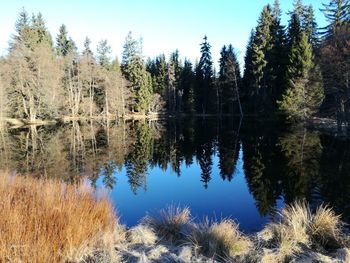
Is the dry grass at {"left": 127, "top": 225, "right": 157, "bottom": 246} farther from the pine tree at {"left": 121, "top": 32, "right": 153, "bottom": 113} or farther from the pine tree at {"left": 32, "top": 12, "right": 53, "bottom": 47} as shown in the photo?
the pine tree at {"left": 32, "top": 12, "right": 53, "bottom": 47}

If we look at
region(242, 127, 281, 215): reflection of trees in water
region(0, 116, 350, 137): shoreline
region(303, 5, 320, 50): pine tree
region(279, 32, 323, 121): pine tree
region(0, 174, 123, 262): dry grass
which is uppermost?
region(303, 5, 320, 50): pine tree

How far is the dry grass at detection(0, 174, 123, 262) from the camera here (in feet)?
16.4

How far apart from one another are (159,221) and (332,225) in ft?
12.4

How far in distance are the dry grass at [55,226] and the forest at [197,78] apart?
2443 cm

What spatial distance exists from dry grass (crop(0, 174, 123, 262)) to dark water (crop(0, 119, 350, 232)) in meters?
2.84

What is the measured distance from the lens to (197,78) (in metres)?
68.9

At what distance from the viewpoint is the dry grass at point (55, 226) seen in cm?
500

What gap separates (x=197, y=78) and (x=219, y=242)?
63481mm

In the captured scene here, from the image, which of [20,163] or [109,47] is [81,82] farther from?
[20,163]

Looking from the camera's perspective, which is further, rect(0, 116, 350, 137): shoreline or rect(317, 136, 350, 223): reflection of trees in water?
rect(0, 116, 350, 137): shoreline

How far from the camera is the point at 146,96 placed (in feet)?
211

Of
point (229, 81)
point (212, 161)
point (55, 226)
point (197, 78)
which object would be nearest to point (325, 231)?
point (55, 226)

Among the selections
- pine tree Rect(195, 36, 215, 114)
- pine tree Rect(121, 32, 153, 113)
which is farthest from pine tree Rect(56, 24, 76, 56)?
pine tree Rect(195, 36, 215, 114)

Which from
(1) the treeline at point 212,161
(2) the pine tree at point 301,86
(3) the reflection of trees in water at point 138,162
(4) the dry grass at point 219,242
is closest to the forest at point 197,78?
(2) the pine tree at point 301,86
